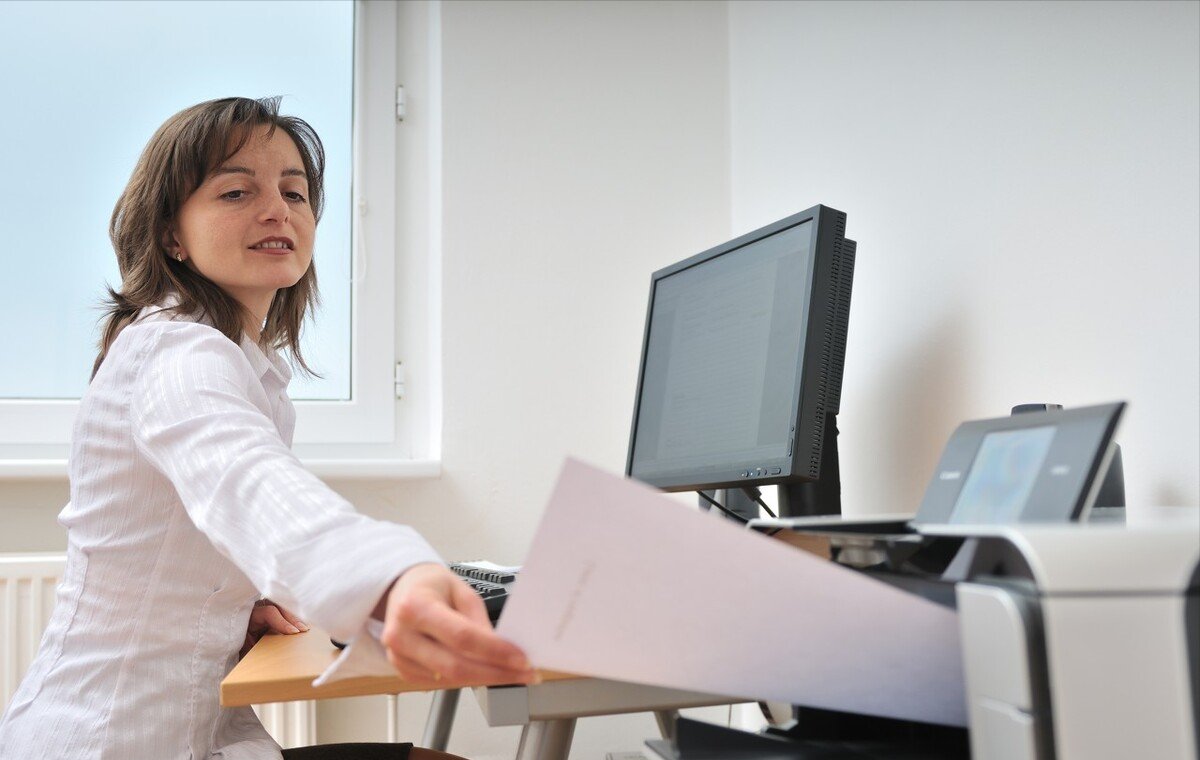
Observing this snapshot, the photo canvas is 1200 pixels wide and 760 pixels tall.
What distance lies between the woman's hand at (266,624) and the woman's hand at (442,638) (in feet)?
2.25

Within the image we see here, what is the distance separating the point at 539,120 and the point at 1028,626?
1.82m

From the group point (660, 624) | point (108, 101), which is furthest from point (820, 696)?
point (108, 101)

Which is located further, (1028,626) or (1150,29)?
(1150,29)

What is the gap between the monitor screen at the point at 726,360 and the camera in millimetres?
1156

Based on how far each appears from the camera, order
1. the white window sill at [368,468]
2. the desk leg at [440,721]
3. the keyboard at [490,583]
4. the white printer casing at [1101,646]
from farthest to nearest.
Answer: the white window sill at [368,468] < the desk leg at [440,721] < the keyboard at [490,583] < the white printer casing at [1101,646]

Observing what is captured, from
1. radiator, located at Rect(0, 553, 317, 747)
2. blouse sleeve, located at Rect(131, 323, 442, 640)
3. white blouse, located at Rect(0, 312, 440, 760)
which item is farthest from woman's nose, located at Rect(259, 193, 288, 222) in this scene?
radiator, located at Rect(0, 553, 317, 747)

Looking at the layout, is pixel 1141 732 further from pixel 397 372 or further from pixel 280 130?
pixel 397 372

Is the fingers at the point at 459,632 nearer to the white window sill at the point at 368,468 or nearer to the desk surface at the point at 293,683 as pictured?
the desk surface at the point at 293,683

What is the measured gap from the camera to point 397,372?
2.12 m

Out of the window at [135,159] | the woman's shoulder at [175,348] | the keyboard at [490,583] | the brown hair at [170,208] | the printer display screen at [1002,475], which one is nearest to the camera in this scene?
the printer display screen at [1002,475]

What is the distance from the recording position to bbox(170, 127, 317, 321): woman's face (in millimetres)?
1107

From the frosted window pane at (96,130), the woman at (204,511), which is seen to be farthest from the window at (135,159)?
the woman at (204,511)

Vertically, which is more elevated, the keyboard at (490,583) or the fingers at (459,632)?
the fingers at (459,632)

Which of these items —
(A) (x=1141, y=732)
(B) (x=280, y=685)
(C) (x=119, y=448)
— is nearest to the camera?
(A) (x=1141, y=732)
